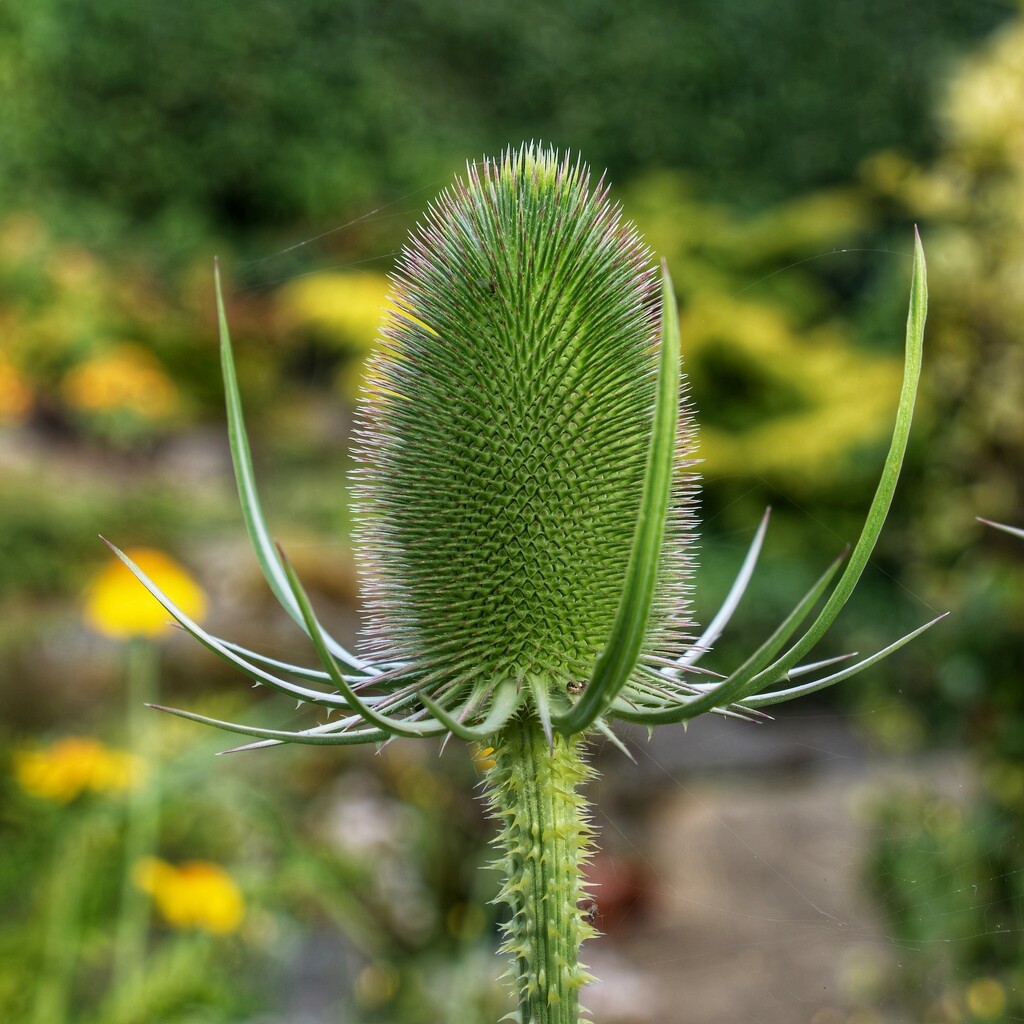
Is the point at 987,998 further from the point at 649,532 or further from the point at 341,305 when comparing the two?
the point at 341,305

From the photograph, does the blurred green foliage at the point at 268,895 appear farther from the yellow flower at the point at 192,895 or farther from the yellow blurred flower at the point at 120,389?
the yellow blurred flower at the point at 120,389

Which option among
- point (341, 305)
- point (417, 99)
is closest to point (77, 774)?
point (341, 305)

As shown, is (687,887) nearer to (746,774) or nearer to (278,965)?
(746,774)

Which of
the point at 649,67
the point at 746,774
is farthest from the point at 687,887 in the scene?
the point at 649,67

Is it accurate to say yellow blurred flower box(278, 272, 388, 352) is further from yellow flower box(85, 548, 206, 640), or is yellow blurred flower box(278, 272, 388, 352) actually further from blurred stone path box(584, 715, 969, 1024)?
yellow flower box(85, 548, 206, 640)

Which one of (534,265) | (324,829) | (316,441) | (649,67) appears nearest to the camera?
(534,265)

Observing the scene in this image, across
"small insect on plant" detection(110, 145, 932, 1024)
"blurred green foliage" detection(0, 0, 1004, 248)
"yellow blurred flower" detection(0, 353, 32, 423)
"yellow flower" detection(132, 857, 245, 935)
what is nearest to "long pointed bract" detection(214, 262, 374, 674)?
"small insect on plant" detection(110, 145, 932, 1024)
